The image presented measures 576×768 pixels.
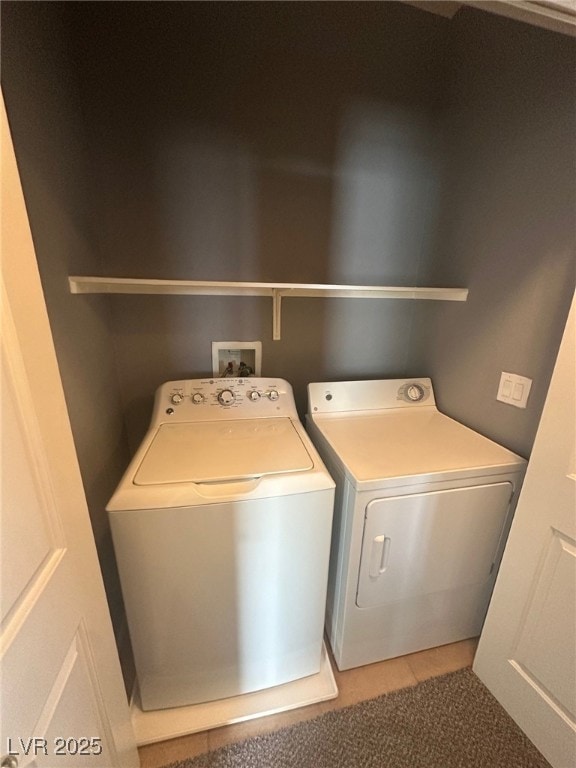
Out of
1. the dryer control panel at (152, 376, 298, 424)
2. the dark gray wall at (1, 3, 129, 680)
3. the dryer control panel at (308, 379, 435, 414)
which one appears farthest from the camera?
the dryer control panel at (308, 379, 435, 414)

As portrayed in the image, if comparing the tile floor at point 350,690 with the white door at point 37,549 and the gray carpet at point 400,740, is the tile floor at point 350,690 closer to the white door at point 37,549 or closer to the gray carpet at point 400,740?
the gray carpet at point 400,740

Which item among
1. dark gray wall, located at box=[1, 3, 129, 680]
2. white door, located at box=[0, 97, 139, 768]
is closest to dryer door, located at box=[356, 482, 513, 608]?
white door, located at box=[0, 97, 139, 768]

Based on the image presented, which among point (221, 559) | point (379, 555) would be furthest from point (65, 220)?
point (379, 555)

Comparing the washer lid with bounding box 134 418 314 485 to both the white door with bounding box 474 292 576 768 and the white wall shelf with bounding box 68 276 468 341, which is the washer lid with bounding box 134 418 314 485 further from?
the white door with bounding box 474 292 576 768

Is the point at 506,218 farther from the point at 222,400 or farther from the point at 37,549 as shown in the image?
the point at 37,549

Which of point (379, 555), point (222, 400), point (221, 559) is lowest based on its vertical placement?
point (379, 555)

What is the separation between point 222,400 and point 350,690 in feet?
4.31

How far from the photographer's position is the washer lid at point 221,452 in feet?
3.49

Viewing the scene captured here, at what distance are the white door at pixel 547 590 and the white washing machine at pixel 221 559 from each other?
0.68 m

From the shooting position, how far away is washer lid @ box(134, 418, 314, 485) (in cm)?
106

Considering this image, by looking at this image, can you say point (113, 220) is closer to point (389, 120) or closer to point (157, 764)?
point (389, 120)

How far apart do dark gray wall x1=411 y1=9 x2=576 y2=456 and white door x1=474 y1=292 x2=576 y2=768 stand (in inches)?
10.9

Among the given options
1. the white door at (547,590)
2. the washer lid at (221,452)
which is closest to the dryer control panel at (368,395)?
the washer lid at (221,452)

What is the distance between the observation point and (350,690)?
1.34m
